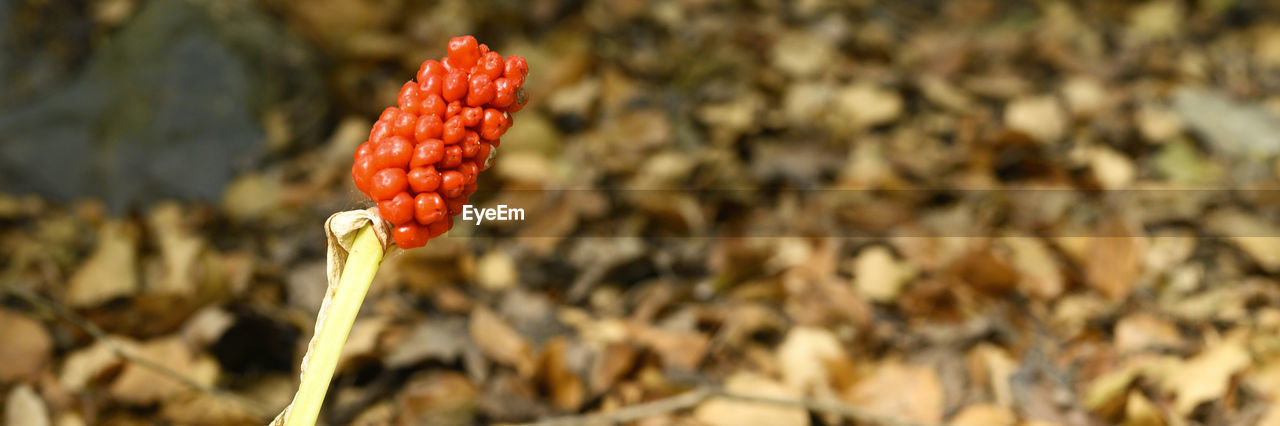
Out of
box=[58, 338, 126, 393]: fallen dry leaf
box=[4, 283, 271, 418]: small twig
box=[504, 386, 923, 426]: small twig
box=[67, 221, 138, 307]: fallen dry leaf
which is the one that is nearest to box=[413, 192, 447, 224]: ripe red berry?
box=[504, 386, 923, 426]: small twig

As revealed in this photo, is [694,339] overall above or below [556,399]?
above

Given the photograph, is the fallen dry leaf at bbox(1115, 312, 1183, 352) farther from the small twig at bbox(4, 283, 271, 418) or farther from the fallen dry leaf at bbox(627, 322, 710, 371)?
the small twig at bbox(4, 283, 271, 418)

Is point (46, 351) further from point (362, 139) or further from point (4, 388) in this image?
point (362, 139)

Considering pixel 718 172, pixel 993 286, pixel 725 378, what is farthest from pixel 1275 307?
pixel 718 172

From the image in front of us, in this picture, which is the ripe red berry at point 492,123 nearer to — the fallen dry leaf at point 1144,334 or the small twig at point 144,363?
the small twig at point 144,363

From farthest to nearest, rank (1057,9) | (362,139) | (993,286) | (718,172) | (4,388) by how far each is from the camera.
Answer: (1057,9), (362,139), (718,172), (993,286), (4,388)

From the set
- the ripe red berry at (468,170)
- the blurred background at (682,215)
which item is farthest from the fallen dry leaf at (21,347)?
the ripe red berry at (468,170)
